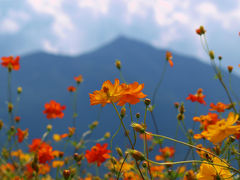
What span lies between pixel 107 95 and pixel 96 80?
90.9 metres

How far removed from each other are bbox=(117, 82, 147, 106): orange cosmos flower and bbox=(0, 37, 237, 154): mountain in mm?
65053

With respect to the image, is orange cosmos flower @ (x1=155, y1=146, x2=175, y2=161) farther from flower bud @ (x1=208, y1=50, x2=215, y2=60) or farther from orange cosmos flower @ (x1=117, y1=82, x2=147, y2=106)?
orange cosmos flower @ (x1=117, y1=82, x2=147, y2=106)

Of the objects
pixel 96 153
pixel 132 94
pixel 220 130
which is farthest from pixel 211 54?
pixel 220 130

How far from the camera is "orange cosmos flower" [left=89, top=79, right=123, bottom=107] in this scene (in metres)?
0.85

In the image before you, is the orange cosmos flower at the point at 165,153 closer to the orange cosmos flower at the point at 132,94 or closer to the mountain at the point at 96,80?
the orange cosmos flower at the point at 132,94

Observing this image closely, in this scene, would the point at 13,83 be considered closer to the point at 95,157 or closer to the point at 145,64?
the point at 145,64

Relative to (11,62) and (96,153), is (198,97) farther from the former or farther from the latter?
(11,62)

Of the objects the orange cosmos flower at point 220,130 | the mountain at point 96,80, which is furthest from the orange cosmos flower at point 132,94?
the mountain at point 96,80

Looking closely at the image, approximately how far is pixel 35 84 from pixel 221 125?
87855 millimetres

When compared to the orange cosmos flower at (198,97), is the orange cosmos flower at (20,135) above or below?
below

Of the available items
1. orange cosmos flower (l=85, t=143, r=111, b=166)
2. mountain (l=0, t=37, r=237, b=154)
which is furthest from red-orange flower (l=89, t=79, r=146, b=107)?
mountain (l=0, t=37, r=237, b=154)

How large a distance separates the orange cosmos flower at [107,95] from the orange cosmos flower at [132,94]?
0.8 inches

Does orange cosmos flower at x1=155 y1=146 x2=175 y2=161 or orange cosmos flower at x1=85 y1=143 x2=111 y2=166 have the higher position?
orange cosmos flower at x1=85 y1=143 x2=111 y2=166

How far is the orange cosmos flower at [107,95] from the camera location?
85 centimetres
